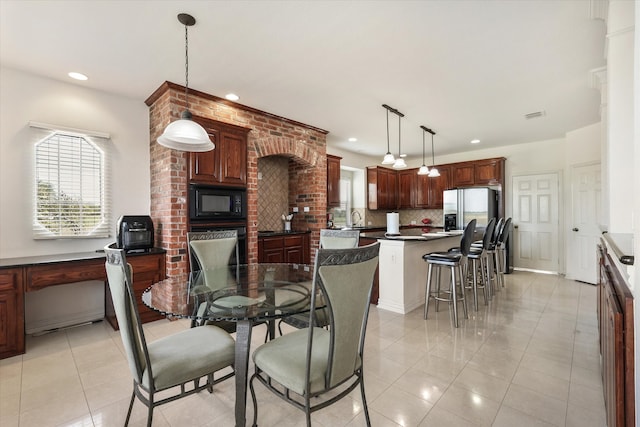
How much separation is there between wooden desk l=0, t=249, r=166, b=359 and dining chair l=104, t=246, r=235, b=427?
1739 millimetres

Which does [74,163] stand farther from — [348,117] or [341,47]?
[348,117]

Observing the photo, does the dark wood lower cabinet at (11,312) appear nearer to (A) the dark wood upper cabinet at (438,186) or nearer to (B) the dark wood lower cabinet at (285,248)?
(B) the dark wood lower cabinet at (285,248)

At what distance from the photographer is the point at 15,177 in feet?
9.23

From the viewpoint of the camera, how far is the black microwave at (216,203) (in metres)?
3.33

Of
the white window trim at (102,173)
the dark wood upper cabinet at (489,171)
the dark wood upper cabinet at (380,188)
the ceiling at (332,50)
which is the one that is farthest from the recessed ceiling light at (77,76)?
the dark wood upper cabinet at (489,171)

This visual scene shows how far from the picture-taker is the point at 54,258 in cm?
277

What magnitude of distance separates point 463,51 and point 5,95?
4.32 meters

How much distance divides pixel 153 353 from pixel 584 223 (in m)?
6.28

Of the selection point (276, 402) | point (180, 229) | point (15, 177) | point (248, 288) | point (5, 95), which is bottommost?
point (276, 402)

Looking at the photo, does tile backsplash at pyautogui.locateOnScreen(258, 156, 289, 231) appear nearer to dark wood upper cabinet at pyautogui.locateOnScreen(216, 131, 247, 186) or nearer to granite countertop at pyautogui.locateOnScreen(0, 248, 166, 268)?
dark wood upper cabinet at pyautogui.locateOnScreen(216, 131, 247, 186)

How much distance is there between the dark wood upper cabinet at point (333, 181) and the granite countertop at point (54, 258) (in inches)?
124

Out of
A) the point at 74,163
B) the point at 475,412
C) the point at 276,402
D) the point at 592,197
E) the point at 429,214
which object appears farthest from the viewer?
the point at 429,214

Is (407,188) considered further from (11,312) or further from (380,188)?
(11,312)

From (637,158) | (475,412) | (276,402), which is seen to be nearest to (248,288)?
(276,402)
